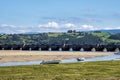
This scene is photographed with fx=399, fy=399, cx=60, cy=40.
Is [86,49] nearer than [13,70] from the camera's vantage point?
No

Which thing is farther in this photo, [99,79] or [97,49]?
[97,49]

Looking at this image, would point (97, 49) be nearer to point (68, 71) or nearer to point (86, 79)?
point (68, 71)

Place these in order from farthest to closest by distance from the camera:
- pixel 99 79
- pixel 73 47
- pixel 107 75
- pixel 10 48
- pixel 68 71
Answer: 1. pixel 10 48
2. pixel 73 47
3. pixel 68 71
4. pixel 107 75
5. pixel 99 79

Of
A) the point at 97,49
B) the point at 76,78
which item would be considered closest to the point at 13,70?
the point at 76,78

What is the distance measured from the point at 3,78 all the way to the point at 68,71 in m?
9.43

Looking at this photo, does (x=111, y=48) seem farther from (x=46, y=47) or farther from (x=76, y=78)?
(x=76, y=78)

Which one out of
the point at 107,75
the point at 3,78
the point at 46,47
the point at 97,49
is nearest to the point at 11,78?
the point at 3,78

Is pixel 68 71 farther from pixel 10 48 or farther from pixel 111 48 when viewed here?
pixel 10 48

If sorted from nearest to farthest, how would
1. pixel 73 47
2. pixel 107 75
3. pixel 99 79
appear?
pixel 99 79
pixel 107 75
pixel 73 47

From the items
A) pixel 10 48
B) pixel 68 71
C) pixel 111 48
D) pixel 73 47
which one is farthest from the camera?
pixel 10 48

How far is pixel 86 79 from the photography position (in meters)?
38.0

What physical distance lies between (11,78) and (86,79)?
24.6 ft

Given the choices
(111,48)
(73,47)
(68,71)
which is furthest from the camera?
(73,47)

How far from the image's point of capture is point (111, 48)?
132 metres
